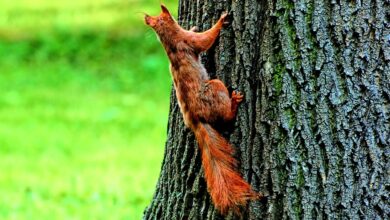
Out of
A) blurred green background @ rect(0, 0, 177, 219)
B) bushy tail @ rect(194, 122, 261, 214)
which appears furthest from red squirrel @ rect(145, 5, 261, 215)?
blurred green background @ rect(0, 0, 177, 219)

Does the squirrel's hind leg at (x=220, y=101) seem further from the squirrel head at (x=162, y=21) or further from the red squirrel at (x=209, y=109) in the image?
the squirrel head at (x=162, y=21)

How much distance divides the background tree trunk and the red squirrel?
0.05 meters

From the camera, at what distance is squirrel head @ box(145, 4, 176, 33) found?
3570 mm

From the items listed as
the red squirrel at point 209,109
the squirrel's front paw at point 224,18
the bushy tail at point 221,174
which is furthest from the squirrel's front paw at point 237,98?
the squirrel's front paw at point 224,18

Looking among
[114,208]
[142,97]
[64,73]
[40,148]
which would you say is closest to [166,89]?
[142,97]

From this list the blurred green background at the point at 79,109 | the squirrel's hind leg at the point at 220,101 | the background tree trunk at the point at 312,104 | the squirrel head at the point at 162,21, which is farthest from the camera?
the blurred green background at the point at 79,109

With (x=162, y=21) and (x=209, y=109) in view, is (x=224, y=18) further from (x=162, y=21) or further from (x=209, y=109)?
(x=209, y=109)

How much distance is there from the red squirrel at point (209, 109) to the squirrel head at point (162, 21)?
39 mm

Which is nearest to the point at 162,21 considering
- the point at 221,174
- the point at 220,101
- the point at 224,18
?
the point at 224,18

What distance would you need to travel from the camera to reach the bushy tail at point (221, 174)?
137 inches

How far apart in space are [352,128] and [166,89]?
8.82m

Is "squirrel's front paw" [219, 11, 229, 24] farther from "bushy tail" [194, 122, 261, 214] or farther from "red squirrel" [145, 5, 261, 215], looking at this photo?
"bushy tail" [194, 122, 261, 214]

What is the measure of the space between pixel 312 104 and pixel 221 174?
47 centimetres

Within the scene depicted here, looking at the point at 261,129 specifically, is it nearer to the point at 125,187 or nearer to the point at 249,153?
the point at 249,153
